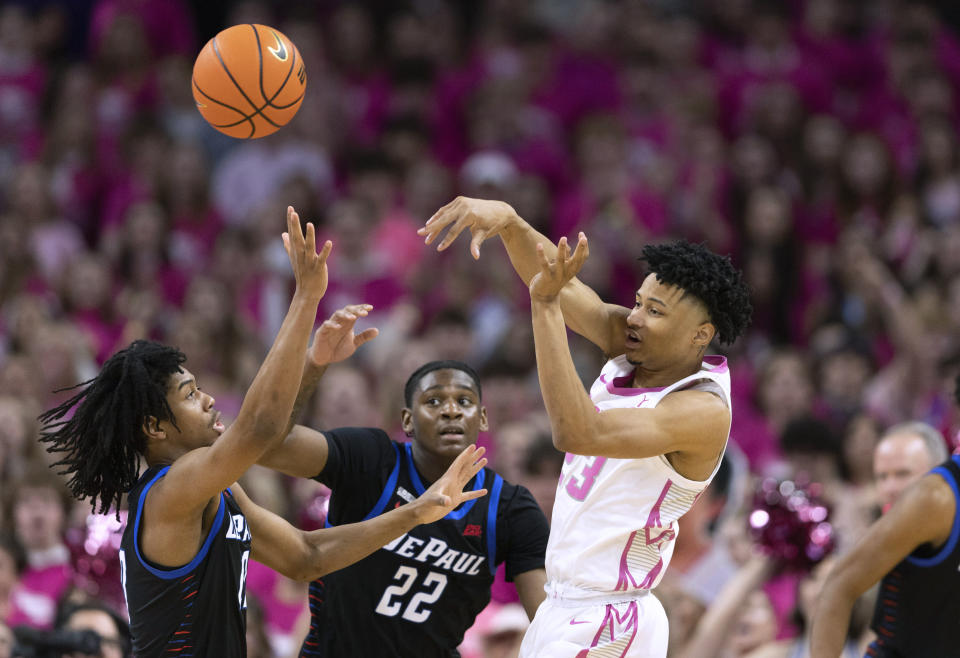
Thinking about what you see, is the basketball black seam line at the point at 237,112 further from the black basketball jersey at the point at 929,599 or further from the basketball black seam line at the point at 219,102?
the black basketball jersey at the point at 929,599

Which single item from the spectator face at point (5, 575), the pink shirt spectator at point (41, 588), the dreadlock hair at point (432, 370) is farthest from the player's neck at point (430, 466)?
the pink shirt spectator at point (41, 588)

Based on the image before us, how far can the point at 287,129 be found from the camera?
40.4ft

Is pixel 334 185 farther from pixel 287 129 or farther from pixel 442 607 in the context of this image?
pixel 442 607

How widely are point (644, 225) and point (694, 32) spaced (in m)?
2.88

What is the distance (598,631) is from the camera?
498cm

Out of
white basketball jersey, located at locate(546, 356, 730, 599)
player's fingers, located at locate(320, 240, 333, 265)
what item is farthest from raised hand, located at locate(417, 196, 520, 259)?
white basketball jersey, located at locate(546, 356, 730, 599)

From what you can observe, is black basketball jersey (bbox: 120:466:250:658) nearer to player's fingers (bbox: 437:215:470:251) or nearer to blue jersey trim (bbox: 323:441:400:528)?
blue jersey trim (bbox: 323:441:400:528)

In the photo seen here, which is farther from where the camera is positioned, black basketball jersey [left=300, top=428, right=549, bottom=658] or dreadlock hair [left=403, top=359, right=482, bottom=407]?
dreadlock hair [left=403, top=359, right=482, bottom=407]

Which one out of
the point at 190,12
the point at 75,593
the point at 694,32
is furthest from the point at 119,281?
the point at 694,32

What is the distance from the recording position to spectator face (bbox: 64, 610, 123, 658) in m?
5.83

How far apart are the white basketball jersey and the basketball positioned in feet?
6.53

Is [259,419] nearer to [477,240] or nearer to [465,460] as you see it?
[465,460]

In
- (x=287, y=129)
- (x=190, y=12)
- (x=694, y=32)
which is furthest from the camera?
(x=190, y=12)

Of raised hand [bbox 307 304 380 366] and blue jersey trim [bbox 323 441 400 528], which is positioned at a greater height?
raised hand [bbox 307 304 380 366]
